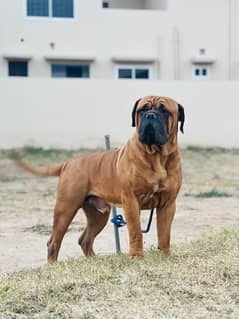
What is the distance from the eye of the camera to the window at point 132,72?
28.8 meters

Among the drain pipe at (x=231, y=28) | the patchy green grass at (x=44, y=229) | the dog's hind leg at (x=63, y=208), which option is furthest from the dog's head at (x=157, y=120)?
the drain pipe at (x=231, y=28)

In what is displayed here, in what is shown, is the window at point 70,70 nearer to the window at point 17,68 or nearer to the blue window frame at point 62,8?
the window at point 17,68

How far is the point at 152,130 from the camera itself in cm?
641

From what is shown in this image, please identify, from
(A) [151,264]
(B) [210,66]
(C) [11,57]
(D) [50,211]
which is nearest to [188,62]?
(B) [210,66]

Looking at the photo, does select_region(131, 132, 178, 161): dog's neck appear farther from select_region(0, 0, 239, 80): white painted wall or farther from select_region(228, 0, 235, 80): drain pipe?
select_region(228, 0, 235, 80): drain pipe

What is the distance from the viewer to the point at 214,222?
12.2 meters

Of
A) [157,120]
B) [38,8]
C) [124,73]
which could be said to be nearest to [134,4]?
[124,73]

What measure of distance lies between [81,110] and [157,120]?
1806 centimetres

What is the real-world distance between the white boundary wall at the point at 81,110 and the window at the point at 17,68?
13.4 ft

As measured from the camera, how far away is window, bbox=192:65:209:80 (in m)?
29.5

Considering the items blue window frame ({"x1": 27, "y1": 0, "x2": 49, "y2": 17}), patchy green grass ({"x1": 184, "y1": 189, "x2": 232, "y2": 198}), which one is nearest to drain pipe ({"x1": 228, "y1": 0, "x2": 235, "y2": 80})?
blue window frame ({"x1": 27, "y1": 0, "x2": 49, "y2": 17})

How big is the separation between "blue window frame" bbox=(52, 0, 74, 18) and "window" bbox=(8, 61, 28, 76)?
2.11 meters

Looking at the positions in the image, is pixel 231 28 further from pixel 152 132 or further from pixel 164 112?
pixel 152 132

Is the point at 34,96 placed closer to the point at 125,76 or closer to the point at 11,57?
the point at 11,57
